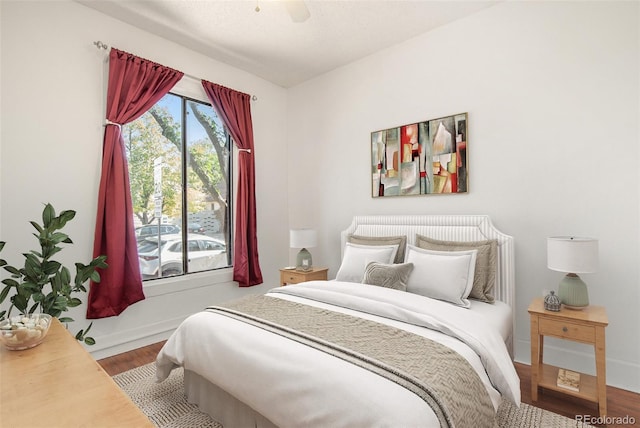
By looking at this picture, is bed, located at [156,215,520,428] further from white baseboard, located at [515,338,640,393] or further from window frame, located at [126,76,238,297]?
window frame, located at [126,76,238,297]

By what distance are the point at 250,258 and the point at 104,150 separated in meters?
1.83

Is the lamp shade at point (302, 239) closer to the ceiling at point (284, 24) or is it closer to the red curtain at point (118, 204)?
the red curtain at point (118, 204)

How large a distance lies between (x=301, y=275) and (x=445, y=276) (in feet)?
5.40

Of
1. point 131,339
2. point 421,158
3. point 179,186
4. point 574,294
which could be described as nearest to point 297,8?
point 421,158

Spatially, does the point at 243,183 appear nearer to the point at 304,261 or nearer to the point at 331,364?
the point at 304,261

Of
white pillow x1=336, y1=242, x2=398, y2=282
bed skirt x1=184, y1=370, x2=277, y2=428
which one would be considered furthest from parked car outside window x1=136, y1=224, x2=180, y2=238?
white pillow x1=336, y1=242, x2=398, y2=282

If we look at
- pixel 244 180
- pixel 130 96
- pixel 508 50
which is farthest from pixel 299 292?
pixel 508 50

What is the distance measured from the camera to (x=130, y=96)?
285cm

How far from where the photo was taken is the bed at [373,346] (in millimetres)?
1222

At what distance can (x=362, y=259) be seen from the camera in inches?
113

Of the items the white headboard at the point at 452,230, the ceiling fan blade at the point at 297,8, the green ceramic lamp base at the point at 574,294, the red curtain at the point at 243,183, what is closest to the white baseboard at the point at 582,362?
the white headboard at the point at 452,230

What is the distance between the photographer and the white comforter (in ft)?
3.84

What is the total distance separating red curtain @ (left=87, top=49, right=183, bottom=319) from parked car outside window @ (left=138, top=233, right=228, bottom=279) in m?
0.30

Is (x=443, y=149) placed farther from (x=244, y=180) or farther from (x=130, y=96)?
(x=130, y=96)
